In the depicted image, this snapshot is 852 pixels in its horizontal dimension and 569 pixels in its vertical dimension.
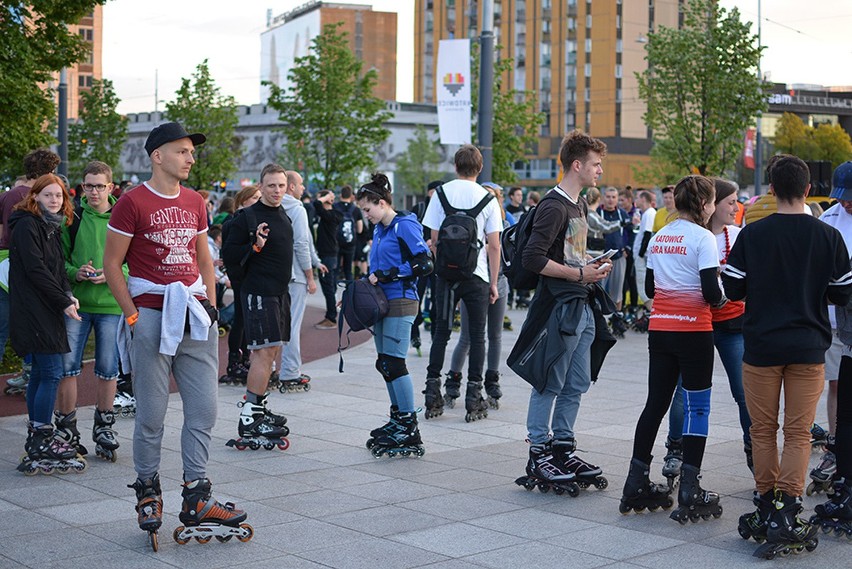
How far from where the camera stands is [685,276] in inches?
251

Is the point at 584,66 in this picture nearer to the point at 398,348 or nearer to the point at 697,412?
the point at 398,348

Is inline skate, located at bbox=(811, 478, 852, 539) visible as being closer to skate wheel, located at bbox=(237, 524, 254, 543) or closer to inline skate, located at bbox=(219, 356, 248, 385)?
skate wheel, located at bbox=(237, 524, 254, 543)

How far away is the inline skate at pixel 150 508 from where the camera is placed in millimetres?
5754

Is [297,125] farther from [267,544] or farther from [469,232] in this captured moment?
[267,544]

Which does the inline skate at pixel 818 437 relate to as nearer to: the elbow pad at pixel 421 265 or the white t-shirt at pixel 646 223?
the elbow pad at pixel 421 265

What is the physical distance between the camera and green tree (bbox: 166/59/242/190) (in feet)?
167

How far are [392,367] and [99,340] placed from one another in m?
2.09

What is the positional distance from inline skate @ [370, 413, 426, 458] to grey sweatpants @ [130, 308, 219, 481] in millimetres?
2289

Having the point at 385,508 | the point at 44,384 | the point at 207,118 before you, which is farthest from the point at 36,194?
the point at 207,118

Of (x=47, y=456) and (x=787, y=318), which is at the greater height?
(x=787, y=318)

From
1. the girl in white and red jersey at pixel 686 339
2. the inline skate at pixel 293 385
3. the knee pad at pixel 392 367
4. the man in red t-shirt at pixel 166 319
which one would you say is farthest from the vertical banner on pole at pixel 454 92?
the man in red t-shirt at pixel 166 319

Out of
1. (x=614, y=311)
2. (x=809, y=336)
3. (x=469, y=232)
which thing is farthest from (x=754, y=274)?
(x=469, y=232)

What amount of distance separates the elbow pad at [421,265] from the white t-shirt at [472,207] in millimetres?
1293

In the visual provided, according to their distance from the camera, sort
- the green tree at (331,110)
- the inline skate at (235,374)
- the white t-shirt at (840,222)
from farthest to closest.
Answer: the green tree at (331,110), the inline skate at (235,374), the white t-shirt at (840,222)
